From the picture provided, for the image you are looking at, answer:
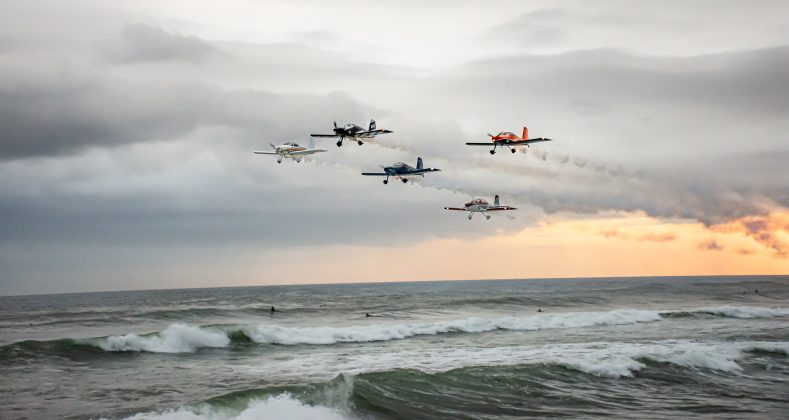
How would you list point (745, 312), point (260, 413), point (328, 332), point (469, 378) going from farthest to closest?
point (745, 312), point (328, 332), point (469, 378), point (260, 413)

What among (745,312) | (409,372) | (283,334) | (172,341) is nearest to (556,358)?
(409,372)

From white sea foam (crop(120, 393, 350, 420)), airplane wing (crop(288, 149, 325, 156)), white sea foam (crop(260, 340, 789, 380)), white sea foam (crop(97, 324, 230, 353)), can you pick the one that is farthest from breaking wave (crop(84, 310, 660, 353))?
white sea foam (crop(120, 393, 350, 420))

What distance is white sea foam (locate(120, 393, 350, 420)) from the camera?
73.0 feet

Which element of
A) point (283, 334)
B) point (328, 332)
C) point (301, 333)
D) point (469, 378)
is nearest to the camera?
point (469, 378)

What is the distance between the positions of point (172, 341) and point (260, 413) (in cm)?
2249

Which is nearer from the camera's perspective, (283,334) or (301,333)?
(283,334)

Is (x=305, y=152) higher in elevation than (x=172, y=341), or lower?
higher

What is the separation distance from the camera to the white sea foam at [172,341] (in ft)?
135

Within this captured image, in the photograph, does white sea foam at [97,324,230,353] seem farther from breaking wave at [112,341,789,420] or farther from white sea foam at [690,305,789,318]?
white sea foam at [690,305,789,318]

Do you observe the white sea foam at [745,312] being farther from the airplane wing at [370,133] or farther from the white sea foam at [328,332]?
the airplane wing at [370,133]

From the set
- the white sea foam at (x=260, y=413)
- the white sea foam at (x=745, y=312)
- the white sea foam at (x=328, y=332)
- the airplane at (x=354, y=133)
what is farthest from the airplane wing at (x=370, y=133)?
the white sea foam at (x=745, y=312)

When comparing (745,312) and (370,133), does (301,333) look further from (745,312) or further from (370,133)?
(745,312)

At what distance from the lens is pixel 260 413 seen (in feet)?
A: 74.8

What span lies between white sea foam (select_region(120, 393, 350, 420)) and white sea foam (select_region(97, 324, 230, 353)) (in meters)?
19.8
